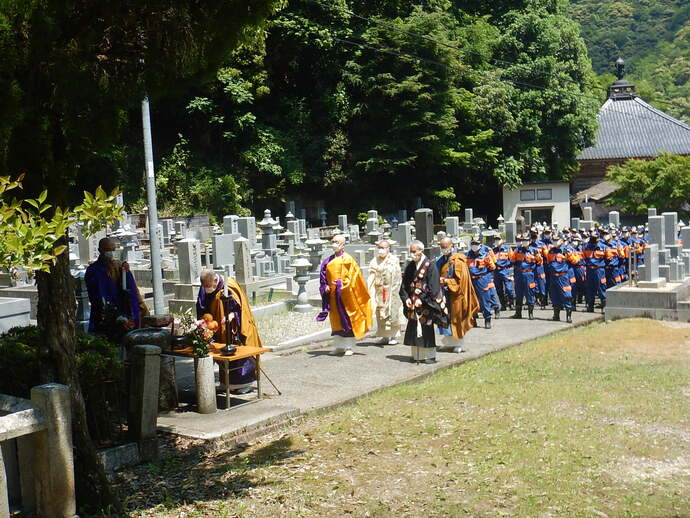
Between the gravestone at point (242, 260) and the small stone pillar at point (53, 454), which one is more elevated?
the gravestone at point (242, 260)

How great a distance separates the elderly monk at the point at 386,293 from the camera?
13938 millimetres

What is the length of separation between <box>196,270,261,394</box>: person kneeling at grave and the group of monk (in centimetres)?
292

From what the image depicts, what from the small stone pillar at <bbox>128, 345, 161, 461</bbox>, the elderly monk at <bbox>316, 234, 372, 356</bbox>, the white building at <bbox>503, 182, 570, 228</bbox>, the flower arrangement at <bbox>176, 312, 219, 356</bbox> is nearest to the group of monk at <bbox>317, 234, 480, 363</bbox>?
the elderly monk at <bbox>316, 234, 372, 356</bbox>

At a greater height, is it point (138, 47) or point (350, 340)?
point (138, 47)

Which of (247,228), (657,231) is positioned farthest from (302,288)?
(657,231)

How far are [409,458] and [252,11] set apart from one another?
167 inches

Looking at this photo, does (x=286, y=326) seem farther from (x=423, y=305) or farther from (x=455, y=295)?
(x=423, y=305)

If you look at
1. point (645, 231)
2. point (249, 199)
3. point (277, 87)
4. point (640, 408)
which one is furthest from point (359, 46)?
point (640, 408)

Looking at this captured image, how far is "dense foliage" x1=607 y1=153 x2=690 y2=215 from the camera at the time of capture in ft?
114

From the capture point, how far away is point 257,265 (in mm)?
21000

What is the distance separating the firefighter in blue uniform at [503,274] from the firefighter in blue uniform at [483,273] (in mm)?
1024

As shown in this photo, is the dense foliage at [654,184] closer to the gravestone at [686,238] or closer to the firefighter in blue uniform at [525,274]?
the gravestone at [686,238]

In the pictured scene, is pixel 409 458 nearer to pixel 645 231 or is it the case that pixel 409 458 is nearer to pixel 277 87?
pixel 645 231

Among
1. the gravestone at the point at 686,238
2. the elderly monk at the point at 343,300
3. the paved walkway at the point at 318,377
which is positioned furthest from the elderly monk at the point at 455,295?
the gravestone at the point at 686,238
